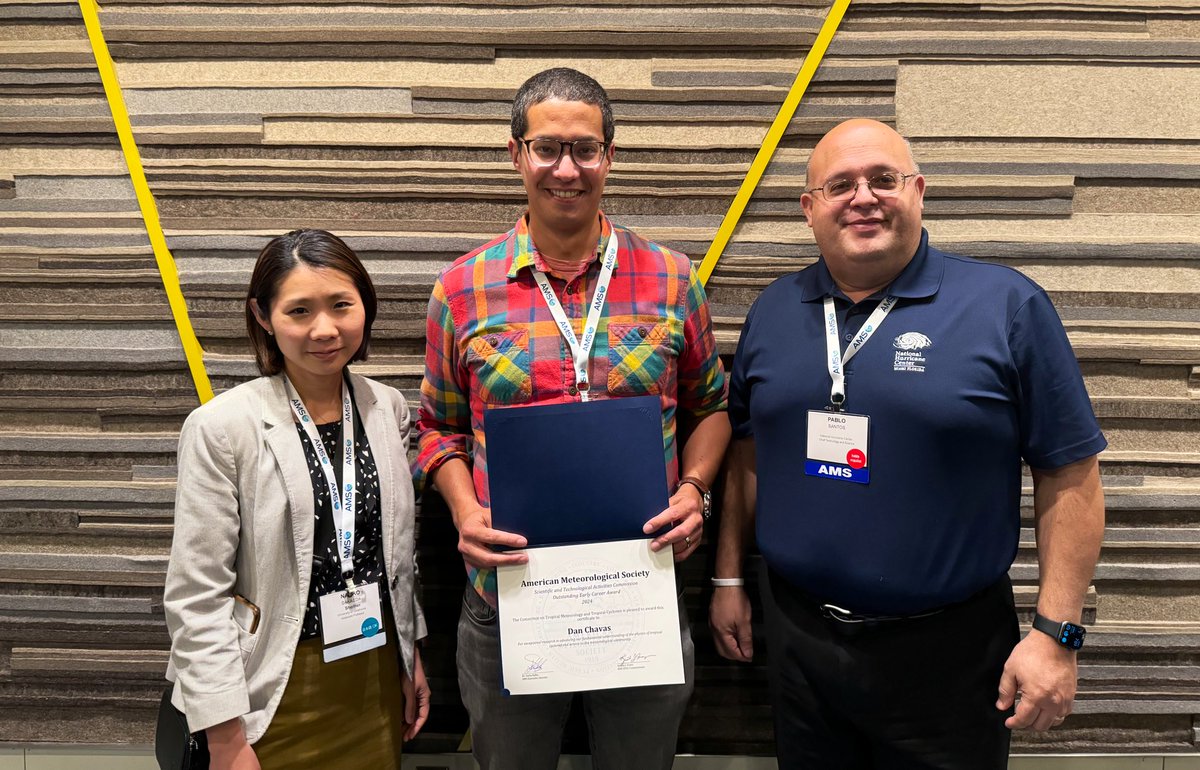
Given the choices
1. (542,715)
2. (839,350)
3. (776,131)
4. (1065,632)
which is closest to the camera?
(1065,632)

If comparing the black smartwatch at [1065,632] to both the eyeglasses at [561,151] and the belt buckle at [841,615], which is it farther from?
the eyeglasses at [561,151]

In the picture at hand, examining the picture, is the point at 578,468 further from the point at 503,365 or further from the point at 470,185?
the point at 470,185

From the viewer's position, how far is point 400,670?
1639mm

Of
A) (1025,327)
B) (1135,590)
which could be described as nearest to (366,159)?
(1025,327)

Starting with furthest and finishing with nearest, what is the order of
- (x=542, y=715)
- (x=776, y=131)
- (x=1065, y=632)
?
(x=776, y=131)
(x=542, y=715)
(x=1065, y=632)

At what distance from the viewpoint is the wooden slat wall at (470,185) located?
6.42ft

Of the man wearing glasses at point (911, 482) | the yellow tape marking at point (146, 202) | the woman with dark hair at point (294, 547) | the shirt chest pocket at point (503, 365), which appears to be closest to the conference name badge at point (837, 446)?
the man wearing glasses at point (911, 482)

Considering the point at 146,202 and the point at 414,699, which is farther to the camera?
the point at 146,202

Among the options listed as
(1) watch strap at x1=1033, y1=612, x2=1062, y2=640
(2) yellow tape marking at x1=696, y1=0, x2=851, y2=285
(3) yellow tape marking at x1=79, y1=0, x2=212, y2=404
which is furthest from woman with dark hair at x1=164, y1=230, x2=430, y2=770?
(1) watch strap at x1=1033, y1=612, x2=1062, y2=640

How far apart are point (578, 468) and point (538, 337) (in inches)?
11.9

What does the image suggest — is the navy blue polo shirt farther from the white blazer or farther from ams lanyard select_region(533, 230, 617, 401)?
the white blazer

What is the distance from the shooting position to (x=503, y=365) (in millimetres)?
1497
